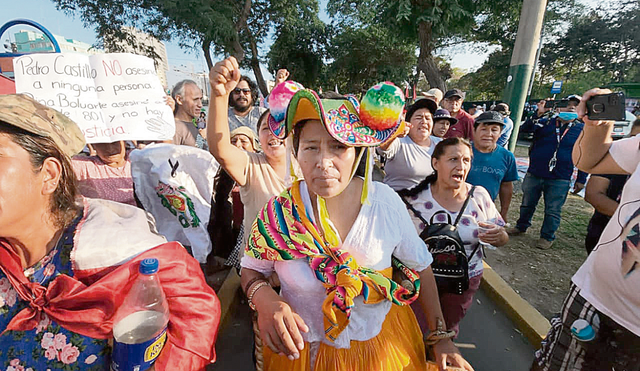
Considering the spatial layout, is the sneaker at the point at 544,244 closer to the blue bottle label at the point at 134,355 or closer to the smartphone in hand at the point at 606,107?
the smartphone in hand at the point at 606,107

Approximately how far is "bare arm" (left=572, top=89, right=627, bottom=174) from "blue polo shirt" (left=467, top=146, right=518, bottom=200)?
1813mm

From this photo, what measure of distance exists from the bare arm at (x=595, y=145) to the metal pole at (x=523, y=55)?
529 cm

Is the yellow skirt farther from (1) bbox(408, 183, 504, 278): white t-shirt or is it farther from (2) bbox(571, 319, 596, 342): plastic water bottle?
(1) bbox(408, 183, 504, 278): white t-shirt

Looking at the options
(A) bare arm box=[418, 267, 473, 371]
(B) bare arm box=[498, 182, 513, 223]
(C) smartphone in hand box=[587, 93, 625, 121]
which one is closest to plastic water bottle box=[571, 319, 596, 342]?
(A) bare arm box=[418, 267, 473, 371]

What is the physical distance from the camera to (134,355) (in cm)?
98

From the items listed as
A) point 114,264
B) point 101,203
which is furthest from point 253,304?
point 101,203

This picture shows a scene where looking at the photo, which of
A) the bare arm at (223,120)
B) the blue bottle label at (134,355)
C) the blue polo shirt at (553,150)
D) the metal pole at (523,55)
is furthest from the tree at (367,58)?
the blue bottle label at (134,355)

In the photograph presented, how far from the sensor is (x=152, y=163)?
2.36m

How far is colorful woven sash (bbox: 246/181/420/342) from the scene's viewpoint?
117 cm

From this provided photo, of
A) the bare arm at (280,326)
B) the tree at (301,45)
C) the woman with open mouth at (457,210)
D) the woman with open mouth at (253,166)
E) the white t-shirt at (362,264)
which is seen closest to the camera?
the bare arm at (280,326)

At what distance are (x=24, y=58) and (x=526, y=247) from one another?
5.66m

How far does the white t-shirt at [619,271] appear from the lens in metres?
1.30

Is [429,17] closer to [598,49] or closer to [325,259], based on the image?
[325,259]

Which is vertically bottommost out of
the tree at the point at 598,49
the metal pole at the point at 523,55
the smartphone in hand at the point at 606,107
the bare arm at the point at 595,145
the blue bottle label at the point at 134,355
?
the blue bottle label at the point at 134,355
